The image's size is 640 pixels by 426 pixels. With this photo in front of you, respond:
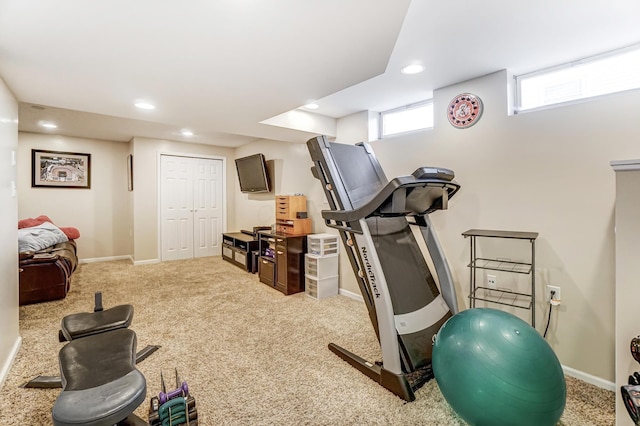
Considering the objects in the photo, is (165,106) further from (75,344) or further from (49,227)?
(49,227)

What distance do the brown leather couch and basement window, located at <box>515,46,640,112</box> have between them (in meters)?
5.19

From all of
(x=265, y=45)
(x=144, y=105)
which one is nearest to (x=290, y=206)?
(x=144, y=105)

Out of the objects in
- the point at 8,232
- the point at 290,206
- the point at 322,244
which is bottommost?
the point at 322,244

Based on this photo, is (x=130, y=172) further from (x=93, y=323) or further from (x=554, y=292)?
(x=554, y=292)

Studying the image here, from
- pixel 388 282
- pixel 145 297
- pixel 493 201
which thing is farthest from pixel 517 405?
pixel 145 297

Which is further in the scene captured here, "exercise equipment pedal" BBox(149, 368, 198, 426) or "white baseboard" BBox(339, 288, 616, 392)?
"white baseboard" BBox(339, 288, 616, 392)

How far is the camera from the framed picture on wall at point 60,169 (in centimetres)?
529

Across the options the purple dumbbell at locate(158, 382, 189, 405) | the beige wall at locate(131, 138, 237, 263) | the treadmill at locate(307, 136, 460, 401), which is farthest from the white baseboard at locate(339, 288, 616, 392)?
the beige wall at locate(131, 138, 237, 263)

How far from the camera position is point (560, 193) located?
2.24 meters

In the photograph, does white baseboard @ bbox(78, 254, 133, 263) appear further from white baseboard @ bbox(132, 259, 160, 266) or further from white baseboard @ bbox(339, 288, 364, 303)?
white baseboard @ bbox(339, 288, 364, 303)

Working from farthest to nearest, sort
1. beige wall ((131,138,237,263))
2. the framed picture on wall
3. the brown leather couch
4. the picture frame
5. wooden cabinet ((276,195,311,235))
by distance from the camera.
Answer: the picture frame
beige wall ((131,138,237,263))
the framed picture on wall
wooden cabinet ((276,195,311,235))
the brown leather couch

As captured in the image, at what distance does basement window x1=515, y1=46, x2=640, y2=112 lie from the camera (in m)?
2.09

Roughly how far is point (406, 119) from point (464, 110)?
33.1 inches

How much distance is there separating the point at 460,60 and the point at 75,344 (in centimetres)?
310
